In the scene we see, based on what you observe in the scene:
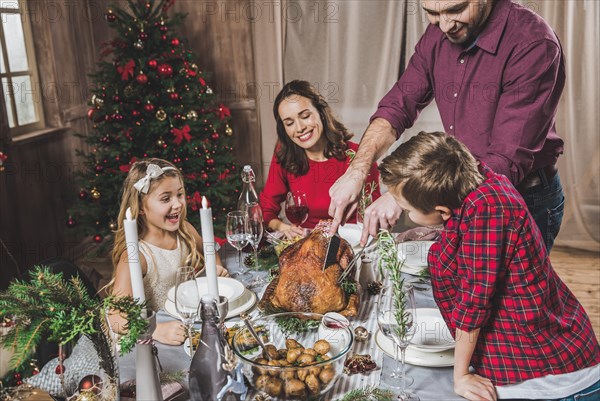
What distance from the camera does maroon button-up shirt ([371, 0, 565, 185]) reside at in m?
1.64

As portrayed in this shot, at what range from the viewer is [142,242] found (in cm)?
199

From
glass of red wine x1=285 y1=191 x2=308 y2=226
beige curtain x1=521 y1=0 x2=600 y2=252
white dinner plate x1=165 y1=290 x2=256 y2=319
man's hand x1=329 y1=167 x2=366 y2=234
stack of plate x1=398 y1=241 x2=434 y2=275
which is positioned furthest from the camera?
beige curtain x1=521 y1=0 x2=600 y2=252

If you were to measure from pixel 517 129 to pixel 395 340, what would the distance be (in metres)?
0.86

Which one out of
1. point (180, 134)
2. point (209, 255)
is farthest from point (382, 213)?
point (180, 134)

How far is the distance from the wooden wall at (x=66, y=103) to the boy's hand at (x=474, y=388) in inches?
116

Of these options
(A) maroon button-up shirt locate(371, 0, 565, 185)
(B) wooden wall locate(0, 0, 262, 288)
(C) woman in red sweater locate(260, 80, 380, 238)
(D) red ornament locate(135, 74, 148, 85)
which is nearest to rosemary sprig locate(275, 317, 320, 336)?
(A) maroon button-up shirt locate(371, 0, 565, 185)

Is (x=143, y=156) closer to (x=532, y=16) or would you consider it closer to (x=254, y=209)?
(x=254, y=209)

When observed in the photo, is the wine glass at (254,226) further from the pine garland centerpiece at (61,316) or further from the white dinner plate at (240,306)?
the pine garland centerpiece at (61,316)

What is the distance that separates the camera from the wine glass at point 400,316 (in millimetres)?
1058

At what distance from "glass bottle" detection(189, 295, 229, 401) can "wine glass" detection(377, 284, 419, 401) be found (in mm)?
317

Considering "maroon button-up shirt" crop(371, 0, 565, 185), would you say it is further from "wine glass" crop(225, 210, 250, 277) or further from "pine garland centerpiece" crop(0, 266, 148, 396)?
"pine garland centerpiece" crop(0, 266, 148, 396)

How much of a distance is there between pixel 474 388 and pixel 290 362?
14.3 inches

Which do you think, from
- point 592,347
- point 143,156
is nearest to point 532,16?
point 592,347

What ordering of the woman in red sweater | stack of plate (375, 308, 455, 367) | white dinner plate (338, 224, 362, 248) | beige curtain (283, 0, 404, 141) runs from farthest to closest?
beige curtain (283, 0, 404, 141) < the woman in red sweater < white dinner plate (338, 224, 362, 248) < stack of plate (375, 308, 455, 367)
